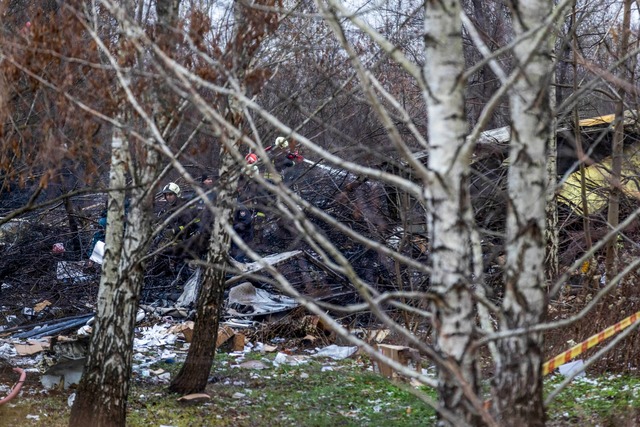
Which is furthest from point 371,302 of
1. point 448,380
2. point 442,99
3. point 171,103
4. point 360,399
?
point 360,399

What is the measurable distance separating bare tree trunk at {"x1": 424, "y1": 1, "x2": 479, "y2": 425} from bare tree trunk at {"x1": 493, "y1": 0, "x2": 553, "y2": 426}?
193 mm

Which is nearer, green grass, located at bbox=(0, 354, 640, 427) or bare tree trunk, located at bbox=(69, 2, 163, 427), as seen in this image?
bare tree trunk, located at bbox=(69, 2, 163, 427)

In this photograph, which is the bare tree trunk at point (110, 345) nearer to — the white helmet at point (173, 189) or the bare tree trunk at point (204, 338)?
the bare tree trunk at point (204, 338)

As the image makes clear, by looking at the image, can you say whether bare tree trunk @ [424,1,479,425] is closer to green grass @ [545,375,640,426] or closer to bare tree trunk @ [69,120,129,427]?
green grass @ [545,375,640,426]

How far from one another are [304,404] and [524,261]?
18.1ft

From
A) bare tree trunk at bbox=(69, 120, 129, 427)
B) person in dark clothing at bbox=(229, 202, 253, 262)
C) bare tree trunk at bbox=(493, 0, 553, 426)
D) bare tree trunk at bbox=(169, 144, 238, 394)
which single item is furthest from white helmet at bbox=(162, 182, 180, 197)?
bare tree trunk at bbox=(493, 0, 553, 426)

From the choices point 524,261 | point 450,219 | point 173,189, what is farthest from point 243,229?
point 450,219

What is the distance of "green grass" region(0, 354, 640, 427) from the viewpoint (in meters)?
6.71

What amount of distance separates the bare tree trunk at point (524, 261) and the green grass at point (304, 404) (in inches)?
142

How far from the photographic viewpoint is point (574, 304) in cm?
880

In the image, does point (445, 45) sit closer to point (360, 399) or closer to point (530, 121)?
point (530, 121)

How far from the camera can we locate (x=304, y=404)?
7.91m

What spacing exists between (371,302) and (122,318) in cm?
456

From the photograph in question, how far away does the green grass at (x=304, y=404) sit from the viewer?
6.71 metres
